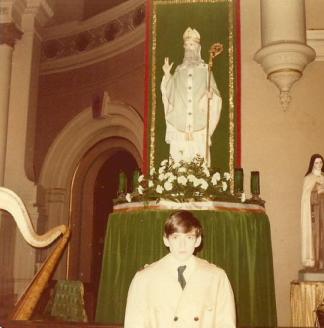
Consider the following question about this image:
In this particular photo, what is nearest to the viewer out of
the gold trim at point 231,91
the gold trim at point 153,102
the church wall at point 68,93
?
the gold trim at point 231,91

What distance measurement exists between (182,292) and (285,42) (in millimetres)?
5058

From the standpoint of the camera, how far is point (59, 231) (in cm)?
355

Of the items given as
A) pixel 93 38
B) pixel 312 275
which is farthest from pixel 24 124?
pixel 312 275

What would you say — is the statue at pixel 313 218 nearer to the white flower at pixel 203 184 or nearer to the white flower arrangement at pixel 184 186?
the white flower arrangement at pixel 184 186

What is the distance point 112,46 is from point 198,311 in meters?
8.46

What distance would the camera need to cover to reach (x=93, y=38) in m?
10.2

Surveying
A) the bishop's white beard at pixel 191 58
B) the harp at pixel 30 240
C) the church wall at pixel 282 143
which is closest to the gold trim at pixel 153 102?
the bishop's white beard at pixel 191 58

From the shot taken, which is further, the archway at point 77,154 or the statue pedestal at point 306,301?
the archway at point 77,154

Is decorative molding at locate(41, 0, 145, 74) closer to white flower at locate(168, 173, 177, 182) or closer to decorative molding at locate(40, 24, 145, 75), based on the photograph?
decorative molding at locate(40, 24, 145, 75)

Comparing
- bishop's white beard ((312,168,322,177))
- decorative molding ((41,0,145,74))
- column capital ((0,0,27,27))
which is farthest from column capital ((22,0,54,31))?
bishop's white beard ((312,168,322,177))

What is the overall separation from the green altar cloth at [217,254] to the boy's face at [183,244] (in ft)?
8.71

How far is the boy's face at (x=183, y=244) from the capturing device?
205 cm

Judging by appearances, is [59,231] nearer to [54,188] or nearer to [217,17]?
[217,17]

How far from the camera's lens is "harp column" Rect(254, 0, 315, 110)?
6.47 m
